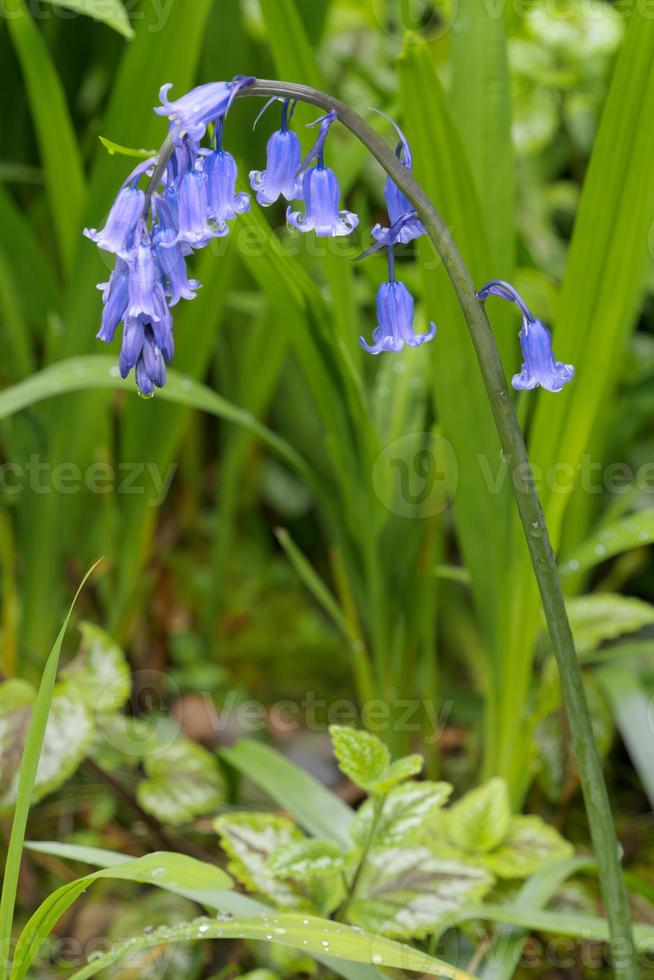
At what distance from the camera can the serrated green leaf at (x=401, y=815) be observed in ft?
4.15

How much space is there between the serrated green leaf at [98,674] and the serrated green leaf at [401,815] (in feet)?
1.49

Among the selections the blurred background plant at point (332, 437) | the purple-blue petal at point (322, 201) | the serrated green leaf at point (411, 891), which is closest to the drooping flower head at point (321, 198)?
the purple-blue petal at point (322, 201)

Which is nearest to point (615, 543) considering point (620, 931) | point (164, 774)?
point (620, 931)

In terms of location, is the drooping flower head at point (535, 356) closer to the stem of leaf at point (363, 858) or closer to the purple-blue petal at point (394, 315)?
the purple-blue petal at point (394, 315)

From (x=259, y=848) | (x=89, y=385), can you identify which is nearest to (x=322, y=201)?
(x=89, y=385)

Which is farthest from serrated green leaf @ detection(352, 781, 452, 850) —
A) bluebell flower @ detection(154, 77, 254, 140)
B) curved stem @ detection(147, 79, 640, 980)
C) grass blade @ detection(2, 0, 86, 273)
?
grass blade @ detection(2, 0, 86, 273)

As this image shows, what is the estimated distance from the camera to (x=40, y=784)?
4.65 feet

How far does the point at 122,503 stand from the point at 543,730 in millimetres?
875

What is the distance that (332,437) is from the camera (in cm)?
158

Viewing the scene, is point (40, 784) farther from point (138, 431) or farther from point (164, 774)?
point (138, 431)

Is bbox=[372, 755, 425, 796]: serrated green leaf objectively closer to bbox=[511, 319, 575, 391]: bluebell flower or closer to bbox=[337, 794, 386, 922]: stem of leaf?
bbox=[337, 794, 386, 922]: stem of leaf

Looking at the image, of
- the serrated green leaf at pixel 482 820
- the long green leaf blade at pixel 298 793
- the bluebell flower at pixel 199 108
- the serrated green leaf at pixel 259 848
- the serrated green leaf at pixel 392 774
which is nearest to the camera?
the bluebell flower at pixel 199 108

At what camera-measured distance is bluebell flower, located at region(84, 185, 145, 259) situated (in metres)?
0.89

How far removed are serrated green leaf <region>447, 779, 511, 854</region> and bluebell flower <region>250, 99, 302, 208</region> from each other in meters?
0.89
